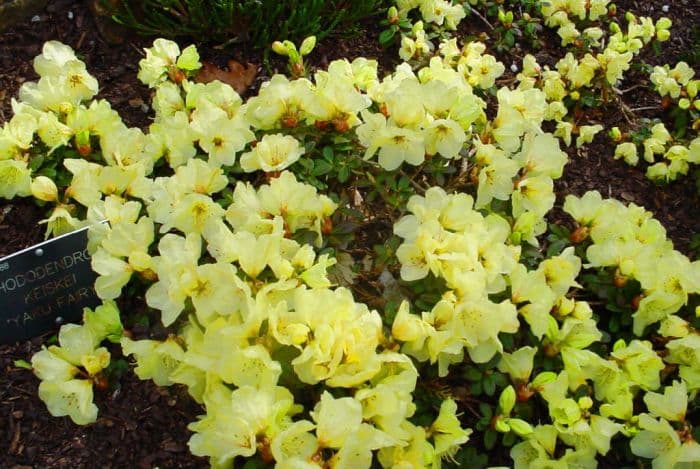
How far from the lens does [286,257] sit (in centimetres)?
170

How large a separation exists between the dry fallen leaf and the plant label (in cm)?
125

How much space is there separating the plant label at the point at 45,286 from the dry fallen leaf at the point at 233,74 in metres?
1.25

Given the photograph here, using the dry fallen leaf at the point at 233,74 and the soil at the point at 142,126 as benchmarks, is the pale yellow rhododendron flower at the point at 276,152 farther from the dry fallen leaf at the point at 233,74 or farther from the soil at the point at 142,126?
the dry fallen leaf at the point at 233,74

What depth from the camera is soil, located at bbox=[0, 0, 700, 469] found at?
1924 millimetres

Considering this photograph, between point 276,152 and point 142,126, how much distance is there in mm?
1146

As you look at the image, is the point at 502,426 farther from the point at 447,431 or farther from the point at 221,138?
the point at 221,138

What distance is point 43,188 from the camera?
1.99 m

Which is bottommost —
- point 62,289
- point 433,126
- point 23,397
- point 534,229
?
point 23,397

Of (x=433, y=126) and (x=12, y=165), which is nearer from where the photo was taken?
(x=433, y=126)

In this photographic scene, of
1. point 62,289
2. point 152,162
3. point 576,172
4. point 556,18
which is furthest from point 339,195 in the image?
point 556,18

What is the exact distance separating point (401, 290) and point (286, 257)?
0.34 m

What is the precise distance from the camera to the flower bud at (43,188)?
1982 millimetres

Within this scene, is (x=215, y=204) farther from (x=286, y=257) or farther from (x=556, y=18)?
(x=556, y=18)

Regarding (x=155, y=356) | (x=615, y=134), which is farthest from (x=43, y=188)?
(x=615, y=134)
